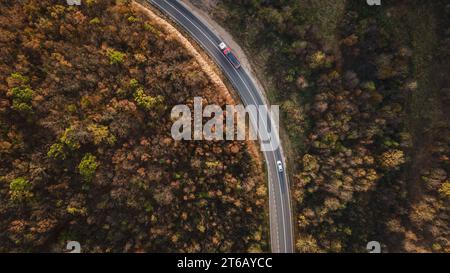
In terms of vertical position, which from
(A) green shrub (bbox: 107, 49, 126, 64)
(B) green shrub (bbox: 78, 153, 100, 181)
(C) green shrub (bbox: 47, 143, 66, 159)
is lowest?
(B) green shrub (bbox: 78, 153, 100, 181)

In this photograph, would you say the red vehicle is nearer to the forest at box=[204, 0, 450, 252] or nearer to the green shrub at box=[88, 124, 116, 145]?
the forest at box=[204, 0, 450, 252]

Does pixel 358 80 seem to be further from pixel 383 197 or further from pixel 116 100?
pixel 116 100

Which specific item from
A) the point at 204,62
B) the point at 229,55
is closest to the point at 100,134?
the point at 204,62

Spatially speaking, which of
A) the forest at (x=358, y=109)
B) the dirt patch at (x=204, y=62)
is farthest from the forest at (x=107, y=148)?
the forest at (x=358, y=109)

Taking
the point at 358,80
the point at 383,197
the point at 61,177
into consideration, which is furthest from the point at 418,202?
the point at 61,177

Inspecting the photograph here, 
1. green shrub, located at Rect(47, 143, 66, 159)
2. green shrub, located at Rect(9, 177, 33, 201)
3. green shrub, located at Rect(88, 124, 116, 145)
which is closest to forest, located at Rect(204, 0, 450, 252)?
green shrub, located at Rect(88, 124, 116, 145)

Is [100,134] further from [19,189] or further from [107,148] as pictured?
[19,189]
